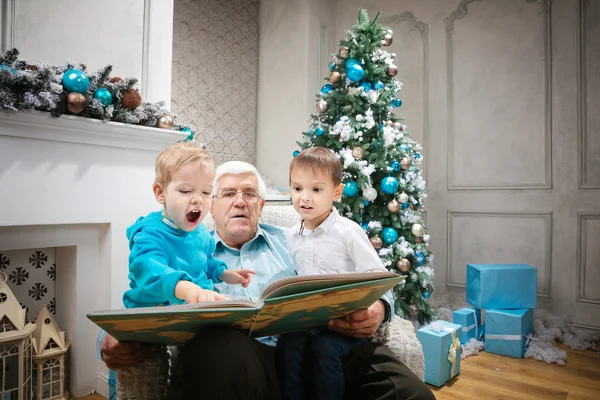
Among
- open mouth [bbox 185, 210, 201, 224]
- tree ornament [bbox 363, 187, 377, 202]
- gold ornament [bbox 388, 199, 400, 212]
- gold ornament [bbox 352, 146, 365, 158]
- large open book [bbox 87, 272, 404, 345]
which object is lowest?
large open book [bbox 87, 272, 404, 345]

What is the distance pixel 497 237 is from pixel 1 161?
362 centimetres

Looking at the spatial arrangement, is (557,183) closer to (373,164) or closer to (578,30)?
(578,30)

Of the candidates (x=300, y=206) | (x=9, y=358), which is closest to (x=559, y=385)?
(x=300, y=206)

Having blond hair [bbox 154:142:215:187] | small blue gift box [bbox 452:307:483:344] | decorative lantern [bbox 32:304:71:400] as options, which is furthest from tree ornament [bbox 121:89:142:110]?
small blue gift box [bbox 452:307:483:344]

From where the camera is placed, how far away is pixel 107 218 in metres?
1.90

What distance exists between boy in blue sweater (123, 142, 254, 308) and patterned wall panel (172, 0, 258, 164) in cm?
291

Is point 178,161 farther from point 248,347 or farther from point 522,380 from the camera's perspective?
point 522,380

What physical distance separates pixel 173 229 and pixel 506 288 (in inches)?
104

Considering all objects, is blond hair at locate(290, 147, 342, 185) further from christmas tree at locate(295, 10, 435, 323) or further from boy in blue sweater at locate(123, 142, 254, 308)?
christmas tree at locate(295, 10, 435, 323)

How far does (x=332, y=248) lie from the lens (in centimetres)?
152

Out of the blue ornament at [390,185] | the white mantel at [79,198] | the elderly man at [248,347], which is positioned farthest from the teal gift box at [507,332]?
the white mantel at [79,198]

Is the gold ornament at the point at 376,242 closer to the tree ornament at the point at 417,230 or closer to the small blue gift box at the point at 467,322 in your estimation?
the tree ornament at the point at 417,230

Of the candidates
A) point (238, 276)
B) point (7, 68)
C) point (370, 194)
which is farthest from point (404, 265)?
point (7, 68)

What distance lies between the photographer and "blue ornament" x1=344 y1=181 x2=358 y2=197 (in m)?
2.69
